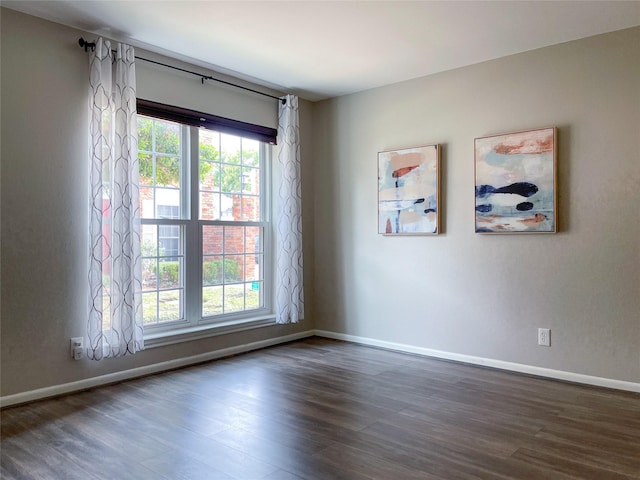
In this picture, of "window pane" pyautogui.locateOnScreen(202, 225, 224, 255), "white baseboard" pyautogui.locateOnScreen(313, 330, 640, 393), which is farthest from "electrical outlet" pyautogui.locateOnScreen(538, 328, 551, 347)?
"window pane" pyautogui.locateOnScreen(202, 225, 224, 255)

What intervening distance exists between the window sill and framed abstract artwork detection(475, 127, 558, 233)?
84.7 inches

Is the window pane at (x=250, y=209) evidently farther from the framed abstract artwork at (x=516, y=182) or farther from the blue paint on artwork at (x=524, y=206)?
the blue paint on artwork at (x=524, y=206)

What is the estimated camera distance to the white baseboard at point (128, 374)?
2.97 metres

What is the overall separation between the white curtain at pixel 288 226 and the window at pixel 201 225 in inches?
8.5

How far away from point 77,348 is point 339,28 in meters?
2.80

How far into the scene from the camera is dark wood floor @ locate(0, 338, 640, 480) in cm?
215

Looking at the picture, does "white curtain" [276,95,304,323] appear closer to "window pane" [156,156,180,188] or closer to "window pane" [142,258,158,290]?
"window pane" [156,156,180,188]

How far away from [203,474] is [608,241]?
2976 millimetres

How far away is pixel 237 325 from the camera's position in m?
4.28

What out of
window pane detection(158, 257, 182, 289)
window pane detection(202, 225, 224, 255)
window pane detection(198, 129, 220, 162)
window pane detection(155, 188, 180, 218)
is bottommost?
window pane detection(158, 257, 182, 289)

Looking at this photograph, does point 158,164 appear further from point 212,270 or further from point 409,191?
point 409,191

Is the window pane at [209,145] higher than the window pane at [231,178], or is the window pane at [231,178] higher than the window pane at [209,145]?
the window pane at [209,145]

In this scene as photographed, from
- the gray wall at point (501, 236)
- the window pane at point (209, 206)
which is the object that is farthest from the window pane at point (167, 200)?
the gray wall at point (501, 236)

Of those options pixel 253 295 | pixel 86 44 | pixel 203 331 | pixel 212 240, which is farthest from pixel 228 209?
pixel 86 44
